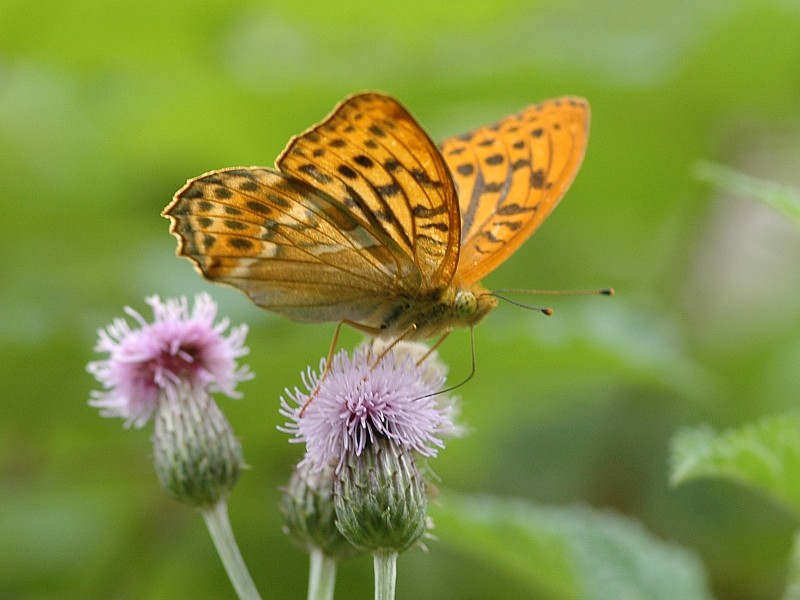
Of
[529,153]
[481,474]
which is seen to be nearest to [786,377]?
[481,474]

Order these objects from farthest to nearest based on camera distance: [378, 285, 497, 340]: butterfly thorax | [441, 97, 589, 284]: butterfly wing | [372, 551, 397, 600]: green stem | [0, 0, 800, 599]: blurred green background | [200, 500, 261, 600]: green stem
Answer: [0, 0, 800, 599]: blurred green background → [441, 97, 589, 284]: butterfly wing → [378, 285, 497, 340]: butterfly thorax → [200, 500, 261, 600]: green stem → [372, 551, 397, 600]: green stem

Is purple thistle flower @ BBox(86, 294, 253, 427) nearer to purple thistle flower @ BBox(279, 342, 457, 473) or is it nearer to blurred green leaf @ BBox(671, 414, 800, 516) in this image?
purple thistle flower @ BBox(279, 342, 457, 473)

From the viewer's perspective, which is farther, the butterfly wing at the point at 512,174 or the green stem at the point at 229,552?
the butterfly wing at the point at 512,174

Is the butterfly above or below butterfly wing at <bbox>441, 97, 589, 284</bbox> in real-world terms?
below

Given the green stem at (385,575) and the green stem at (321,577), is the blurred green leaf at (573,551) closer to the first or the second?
the green stem at (321,577)

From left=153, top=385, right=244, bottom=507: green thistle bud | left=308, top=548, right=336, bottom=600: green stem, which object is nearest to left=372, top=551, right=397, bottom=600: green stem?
left=308, top=548, right=336, bottom=600: green stem

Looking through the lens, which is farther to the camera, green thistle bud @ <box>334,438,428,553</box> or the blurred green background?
the blurred green background

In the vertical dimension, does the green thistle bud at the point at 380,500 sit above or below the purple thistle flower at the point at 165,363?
below

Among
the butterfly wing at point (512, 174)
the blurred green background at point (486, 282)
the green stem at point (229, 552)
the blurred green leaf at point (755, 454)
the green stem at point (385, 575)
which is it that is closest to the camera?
the green stem at point (385, 575)

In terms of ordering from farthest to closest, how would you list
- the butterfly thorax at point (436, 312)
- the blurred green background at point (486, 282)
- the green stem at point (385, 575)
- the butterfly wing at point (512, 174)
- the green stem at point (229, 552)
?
the blurred green background at point (486, 282) → the butterfly wing at point (512, 174) → the butterfly thorax at point (436, 312) → the green stem at point (229, 552) → the green stem at point (385, 575)

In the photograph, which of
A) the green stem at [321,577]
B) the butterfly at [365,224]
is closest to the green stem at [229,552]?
the green stem at [321,577]
